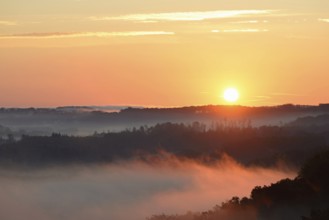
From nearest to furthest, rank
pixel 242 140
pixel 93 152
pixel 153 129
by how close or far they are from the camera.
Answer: pixel 242 140 → pixel 93 152 → pixel 153 129

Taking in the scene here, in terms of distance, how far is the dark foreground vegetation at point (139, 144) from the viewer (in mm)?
153375

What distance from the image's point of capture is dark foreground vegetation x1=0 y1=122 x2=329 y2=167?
153 m

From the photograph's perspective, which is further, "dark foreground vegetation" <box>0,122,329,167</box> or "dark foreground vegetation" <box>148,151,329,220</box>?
"dark foreground vegetation" <box>0,122,329,167</box>

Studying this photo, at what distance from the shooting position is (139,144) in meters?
176

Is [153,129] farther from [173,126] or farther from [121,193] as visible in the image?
[121,193]

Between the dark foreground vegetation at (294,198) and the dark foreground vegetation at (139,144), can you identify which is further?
the dark foreground vegetation at (139,144)

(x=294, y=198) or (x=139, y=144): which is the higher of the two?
(x=139, y=144)

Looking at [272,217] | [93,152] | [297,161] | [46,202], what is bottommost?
[272,217]

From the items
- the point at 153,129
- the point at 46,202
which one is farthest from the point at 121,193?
the point at 153,129

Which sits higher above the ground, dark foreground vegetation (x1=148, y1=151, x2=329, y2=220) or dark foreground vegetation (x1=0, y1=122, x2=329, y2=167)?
dark foreground vegetation (x1=0, y1=122, x2=329, y2=167)

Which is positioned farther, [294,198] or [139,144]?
[139,144]

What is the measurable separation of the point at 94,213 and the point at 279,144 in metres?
27.4

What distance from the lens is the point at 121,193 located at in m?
140

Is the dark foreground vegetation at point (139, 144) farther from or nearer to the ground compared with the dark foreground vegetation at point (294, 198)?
farther from the ground
